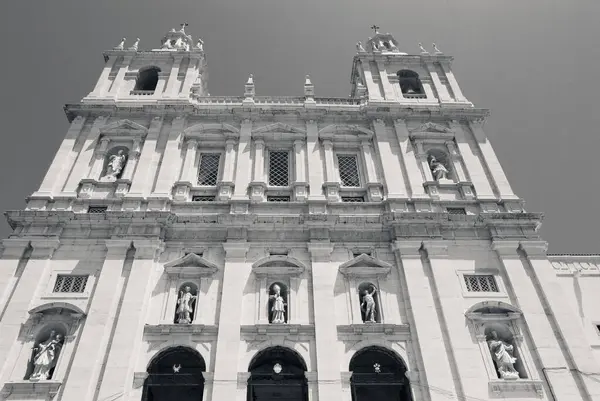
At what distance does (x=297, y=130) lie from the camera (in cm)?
2842

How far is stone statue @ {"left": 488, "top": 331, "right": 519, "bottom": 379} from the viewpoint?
1903 centimetres

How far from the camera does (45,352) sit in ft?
62.5

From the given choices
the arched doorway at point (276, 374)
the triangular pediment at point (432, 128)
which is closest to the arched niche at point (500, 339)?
the arched doorway at point (276, 374)

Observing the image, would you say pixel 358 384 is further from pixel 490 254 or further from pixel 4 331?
pixel 4 331

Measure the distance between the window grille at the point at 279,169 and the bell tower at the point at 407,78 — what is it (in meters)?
6.39

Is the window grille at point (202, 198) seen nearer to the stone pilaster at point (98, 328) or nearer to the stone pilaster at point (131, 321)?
the stone pilaster at point (131, 321)

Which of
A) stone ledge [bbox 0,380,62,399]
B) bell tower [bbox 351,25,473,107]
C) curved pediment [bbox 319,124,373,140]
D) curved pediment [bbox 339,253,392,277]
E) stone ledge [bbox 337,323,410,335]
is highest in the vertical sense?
bell tower [bbox 351,25,473,107]

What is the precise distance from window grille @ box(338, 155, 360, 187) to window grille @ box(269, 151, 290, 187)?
2.72 metres

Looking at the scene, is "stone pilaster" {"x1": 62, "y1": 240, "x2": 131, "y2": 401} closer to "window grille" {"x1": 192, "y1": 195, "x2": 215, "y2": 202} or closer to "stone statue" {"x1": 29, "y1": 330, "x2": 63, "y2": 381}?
"stone statue" {"x1": 29, "y1": 330, "x2": 63, "y2": 381}

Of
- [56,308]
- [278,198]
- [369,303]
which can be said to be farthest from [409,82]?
[56,308]

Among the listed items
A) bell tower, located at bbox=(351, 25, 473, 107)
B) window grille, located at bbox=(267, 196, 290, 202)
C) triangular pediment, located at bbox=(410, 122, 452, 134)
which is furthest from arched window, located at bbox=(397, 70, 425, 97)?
window grille, located at bbox=(267, 196, 290, 202)

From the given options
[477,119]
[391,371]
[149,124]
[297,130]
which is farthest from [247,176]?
[477,119]

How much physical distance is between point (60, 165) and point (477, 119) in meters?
21.7

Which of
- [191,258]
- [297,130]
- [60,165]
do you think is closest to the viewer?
[191,258]
